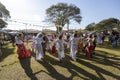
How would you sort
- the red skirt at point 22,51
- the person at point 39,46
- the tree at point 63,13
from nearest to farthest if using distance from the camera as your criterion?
1. the red skirt at point 22,51
2. the person at point 39,46
3. the tree at point 63,13

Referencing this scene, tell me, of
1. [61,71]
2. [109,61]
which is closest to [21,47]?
[61,71]

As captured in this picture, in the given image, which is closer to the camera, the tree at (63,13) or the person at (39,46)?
the person at (39,46)

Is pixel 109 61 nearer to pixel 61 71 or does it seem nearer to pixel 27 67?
pixel 61 71

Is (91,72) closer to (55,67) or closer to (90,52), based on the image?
(55,67)

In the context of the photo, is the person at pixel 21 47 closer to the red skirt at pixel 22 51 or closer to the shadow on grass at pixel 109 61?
the red skirt at pixel 22 51

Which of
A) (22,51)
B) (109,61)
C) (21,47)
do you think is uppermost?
(21,47)

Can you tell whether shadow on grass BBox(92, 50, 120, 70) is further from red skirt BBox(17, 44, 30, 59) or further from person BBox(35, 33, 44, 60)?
red skirt BBox(17, 44, 30, 59)

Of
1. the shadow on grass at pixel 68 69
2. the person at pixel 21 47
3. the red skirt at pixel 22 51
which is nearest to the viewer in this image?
the shadow on grass at pixel 68 69

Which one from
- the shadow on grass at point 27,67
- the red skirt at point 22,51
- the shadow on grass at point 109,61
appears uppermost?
the red skirt at point 22,51

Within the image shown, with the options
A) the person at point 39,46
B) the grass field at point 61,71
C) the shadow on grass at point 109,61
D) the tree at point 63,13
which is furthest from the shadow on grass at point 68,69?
the tree at point 63,13

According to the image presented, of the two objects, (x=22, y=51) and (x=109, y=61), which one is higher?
(x=22, y=51)

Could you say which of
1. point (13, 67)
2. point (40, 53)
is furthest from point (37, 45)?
point (13, 67)

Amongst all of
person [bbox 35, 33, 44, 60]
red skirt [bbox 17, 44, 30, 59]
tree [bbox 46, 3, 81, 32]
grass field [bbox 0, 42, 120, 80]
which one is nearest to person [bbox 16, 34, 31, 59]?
red skirt [bbox 17, 44, 30, 59]

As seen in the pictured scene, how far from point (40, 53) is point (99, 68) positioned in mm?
4183
